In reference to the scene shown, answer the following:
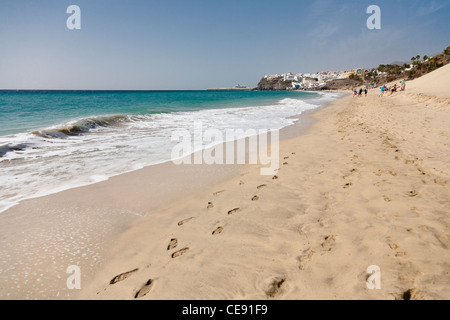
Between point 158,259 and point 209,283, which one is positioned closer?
point 209,283

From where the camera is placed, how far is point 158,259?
2682mm

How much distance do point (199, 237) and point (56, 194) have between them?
3394 mm

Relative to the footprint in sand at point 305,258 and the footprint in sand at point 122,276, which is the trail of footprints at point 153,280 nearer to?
the footprint in sand at point 122,276

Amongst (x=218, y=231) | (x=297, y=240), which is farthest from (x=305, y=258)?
(x=218, y=231)

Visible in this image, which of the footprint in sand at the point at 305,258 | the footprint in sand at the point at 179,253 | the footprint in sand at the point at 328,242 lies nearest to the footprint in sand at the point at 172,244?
the footprint in sand at the point at 179,253

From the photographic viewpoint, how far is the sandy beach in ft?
7.15

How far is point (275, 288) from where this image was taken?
2127mm

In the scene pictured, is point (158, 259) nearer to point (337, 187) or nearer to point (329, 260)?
point (329, 260)

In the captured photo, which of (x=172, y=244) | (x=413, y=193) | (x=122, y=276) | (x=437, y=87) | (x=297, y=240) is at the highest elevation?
(x=437, y=87)

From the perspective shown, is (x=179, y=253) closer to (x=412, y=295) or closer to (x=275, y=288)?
(x=275, y=288)

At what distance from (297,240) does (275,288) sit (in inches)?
31.9

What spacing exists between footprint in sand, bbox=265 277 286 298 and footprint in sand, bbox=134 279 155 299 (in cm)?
116
